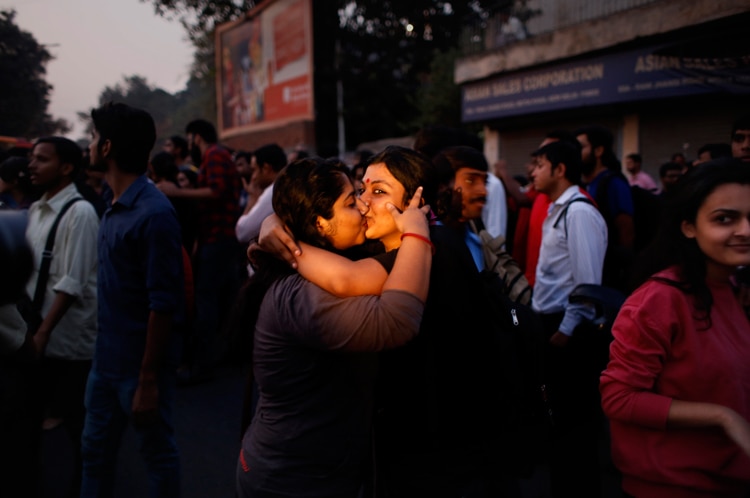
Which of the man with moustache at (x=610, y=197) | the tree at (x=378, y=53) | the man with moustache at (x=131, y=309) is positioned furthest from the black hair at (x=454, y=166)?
the tree at (x=378, y=53)

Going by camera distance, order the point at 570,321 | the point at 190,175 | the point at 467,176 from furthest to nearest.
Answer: the point at 190,175 < the point at 570,321 < the point at 467,176

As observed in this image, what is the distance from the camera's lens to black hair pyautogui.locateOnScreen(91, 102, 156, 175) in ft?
8.54

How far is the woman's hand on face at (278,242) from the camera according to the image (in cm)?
163

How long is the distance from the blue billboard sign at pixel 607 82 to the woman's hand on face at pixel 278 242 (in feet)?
26.5

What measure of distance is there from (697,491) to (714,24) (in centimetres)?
1002

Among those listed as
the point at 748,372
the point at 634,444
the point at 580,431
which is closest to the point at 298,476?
the point at 634,444

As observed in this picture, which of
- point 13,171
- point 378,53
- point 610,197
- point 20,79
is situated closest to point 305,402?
point 610,197

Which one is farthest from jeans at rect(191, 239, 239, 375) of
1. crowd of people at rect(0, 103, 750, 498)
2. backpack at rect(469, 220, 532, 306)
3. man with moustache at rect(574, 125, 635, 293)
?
man with moustache at rect(574, 125, 635, 293)

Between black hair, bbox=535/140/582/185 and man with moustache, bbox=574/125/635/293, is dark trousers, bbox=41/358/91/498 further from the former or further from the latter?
man with moustache, bbox=574/125/635/293

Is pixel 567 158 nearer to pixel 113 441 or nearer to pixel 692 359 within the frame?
pixel 692 359

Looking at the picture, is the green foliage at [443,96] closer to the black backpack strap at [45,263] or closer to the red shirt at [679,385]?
the black backpack strap at [45,263]

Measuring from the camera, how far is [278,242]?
1.66 m

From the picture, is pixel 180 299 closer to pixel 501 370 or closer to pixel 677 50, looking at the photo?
pixel 501 370

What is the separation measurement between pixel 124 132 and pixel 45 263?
0.88 m
